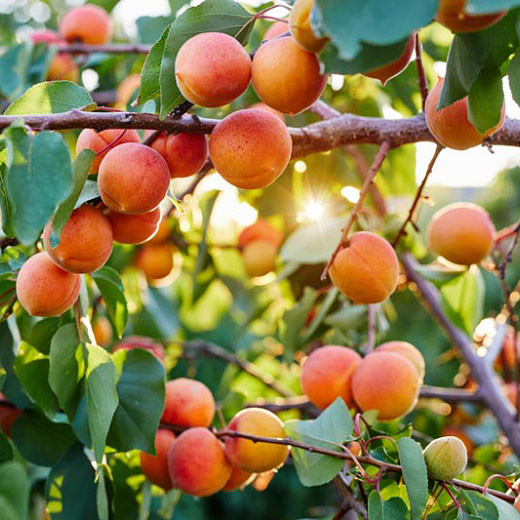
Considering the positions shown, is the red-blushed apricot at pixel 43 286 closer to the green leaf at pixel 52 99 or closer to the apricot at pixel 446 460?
the green leaf at pixel 52 99

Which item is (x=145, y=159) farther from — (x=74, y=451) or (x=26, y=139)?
(x=74, y=451)

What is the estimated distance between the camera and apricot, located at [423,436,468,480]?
0.62 m

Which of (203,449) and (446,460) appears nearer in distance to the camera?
(446,460)

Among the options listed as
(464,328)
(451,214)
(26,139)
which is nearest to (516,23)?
(26,139)

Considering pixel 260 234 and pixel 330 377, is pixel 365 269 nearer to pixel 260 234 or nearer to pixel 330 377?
pixel 330 377

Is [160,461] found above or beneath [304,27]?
beneath

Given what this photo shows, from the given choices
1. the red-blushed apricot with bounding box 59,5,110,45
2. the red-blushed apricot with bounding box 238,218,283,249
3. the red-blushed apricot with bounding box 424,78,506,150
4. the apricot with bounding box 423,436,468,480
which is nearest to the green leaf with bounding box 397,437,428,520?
the apricot with bounding box 423,436,468,480

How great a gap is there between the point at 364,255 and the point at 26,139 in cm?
37

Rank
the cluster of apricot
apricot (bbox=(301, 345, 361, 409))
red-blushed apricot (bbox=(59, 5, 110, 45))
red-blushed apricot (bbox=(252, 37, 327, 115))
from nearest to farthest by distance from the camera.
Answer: red-blushed apricot (bbox=(252, 37, 327, 115)) < the cluster of apricot < apricot (bbox=(301, 345, 361, 409)) < red-blushed apricot (bbox=(59, 5, 110, 45))

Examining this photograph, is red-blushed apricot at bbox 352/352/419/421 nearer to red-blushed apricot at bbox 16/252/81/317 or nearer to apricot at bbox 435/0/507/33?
red-blushed apricot at bbox 16/252/81/317

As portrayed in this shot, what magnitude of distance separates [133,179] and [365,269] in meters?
0.27

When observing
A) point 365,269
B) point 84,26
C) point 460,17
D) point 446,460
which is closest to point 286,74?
point 460,17

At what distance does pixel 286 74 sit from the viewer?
54cm

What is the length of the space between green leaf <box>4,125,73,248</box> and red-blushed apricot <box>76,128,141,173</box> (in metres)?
0.14
